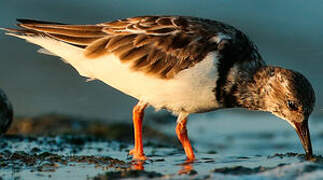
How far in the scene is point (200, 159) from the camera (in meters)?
5.84

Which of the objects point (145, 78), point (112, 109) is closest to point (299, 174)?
point (145, 78)

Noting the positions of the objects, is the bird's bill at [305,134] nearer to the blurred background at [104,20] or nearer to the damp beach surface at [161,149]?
the damp beach surface at [161,149]

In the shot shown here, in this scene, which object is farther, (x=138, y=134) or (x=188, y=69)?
(x=138, y=134)

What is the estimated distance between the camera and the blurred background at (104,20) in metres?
9.86

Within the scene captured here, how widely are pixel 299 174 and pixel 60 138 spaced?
10.9 feet

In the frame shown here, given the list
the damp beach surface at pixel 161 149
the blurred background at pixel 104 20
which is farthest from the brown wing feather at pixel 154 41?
the blurred background at pixel 104 20

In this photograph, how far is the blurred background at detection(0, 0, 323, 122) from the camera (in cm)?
986

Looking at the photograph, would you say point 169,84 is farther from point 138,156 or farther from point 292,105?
point 292,105

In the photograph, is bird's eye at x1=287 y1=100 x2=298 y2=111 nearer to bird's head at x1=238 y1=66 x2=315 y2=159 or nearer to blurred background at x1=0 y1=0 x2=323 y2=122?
bird's head at x1=238 y1=66 x2=315 y2=159

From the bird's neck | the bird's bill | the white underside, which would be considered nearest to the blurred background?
the white underside

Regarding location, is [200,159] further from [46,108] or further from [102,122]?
[46,108]

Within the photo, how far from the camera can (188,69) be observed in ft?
18.1

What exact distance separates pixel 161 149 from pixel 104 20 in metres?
5.96

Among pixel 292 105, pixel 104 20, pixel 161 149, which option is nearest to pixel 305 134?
pixel 292 105
